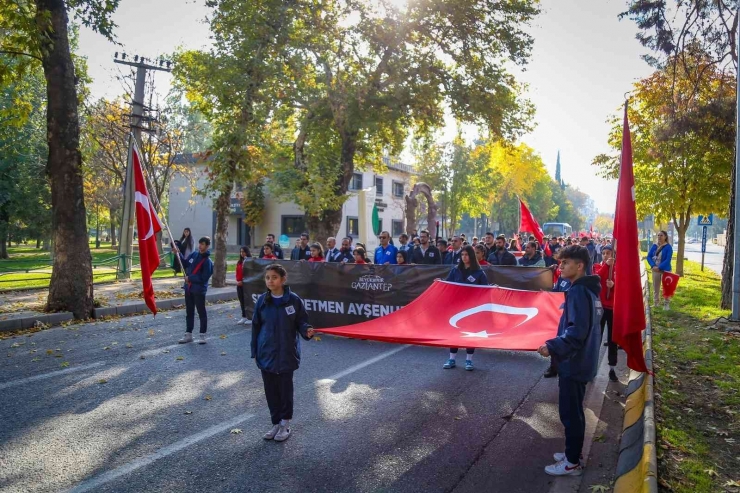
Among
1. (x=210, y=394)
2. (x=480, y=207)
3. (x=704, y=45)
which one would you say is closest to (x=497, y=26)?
(x=704, y=45)

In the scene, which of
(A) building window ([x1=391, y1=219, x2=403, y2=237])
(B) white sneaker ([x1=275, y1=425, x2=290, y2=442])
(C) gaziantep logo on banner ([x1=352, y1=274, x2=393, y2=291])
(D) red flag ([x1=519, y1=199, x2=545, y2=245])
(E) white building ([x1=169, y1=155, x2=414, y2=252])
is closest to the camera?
(B) white sneaker ([x1=275, y1=425, x2=290, y2=442])

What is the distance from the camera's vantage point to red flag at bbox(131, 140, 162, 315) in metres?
9.23

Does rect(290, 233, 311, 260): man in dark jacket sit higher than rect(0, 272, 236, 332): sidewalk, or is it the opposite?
rect(290, 233, 311, 260): man in dark jacket

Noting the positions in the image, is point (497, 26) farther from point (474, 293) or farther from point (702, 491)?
point (702, 491)

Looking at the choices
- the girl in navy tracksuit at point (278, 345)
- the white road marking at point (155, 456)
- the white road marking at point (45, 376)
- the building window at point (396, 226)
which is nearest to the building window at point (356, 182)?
the building window at point (396, 226)

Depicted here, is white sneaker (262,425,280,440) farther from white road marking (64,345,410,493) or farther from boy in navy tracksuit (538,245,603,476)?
boy in navy tracksuit (538,245,603,476)

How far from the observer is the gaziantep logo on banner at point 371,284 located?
11148 millimetres

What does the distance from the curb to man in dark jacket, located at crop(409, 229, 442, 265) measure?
21.3 feet

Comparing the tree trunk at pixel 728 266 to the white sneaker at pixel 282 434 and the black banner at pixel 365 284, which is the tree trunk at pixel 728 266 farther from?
the white sneaker at pixel 282 434

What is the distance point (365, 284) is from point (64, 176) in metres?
7.55

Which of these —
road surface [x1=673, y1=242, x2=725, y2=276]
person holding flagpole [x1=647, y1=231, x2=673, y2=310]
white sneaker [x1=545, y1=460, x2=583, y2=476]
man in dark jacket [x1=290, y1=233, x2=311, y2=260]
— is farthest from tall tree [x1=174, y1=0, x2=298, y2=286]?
road surface [x1=673, y1=242, x2=725, y2=276]

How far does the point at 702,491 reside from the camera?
4.31m

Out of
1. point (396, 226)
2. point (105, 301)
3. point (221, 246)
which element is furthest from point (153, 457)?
point (396, 226)

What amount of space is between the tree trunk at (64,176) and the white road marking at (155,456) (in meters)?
8.80
